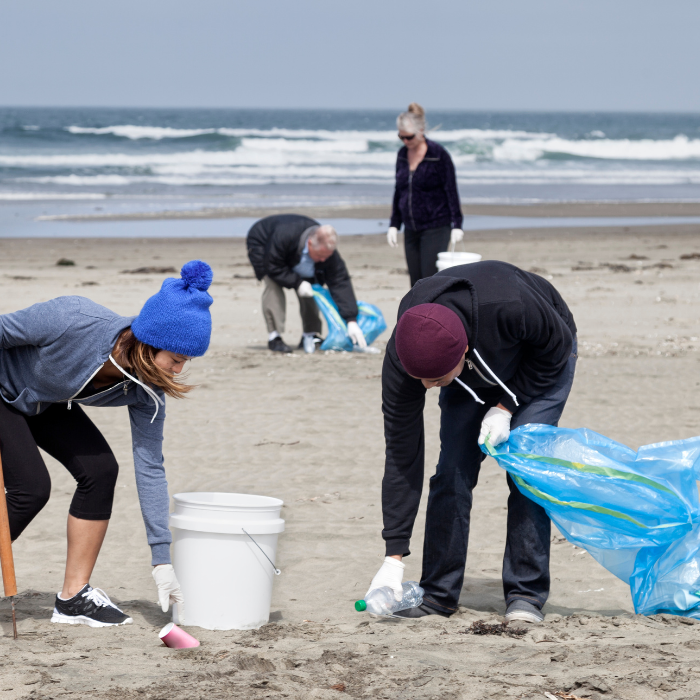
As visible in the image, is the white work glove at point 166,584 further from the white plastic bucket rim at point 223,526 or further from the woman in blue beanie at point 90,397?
the white plastic bucket rim at point 223,526

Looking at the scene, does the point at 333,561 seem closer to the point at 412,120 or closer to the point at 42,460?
the point at 42,460

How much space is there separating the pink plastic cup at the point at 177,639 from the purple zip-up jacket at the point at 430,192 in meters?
4.96

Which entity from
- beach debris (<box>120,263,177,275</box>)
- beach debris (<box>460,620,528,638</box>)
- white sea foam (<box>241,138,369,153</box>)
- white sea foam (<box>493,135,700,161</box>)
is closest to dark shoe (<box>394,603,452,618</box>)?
beach debris (<box>460,620,528,638</box>)

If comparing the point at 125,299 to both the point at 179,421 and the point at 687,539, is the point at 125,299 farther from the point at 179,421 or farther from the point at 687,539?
the point at 687,539

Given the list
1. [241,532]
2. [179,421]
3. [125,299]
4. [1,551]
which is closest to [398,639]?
[241,532]

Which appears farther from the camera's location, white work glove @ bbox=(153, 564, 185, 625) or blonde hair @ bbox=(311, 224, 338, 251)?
blonde hair @ bbox=(311, 224, 338, 251)

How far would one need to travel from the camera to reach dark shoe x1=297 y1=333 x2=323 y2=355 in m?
7.98

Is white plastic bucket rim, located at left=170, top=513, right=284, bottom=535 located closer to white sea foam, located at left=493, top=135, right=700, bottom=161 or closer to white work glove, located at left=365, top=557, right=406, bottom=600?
white work glove, located at left=365, top=557, right=406, bottom=600

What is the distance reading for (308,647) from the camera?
290 centimetres

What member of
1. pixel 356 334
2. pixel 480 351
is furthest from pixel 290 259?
pixel 480 351

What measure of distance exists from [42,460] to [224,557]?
0.67 metres

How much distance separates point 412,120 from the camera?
715 centimetres

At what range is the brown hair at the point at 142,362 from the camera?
112 inches

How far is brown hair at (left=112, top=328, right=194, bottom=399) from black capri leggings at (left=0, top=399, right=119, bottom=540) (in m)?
0.36
